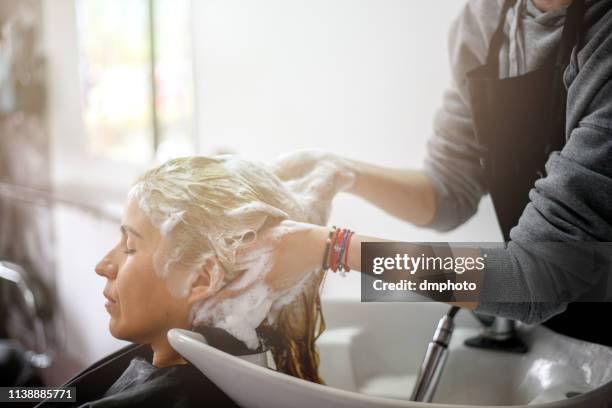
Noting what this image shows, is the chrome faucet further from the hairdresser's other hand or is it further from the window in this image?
the window

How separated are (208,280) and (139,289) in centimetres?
11

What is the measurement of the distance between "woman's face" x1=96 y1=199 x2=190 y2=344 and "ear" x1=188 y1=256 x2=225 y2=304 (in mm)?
23

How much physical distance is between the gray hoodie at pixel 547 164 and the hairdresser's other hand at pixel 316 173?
0.44ft

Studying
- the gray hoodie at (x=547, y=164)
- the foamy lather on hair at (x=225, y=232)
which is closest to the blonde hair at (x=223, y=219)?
the foamy lather on hair at (x=225, y=232)

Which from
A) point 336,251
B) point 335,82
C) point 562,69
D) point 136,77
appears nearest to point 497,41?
point 562,69

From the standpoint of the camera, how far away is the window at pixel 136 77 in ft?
3.50

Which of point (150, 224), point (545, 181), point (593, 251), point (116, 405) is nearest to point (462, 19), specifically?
point (545, 181)

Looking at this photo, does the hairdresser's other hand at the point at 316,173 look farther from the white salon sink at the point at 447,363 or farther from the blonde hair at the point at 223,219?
the white salon sink at the point at 447,363

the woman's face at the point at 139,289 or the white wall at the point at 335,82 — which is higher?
the white wall at the point at 335,82

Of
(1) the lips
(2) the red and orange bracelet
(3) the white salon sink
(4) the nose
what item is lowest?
(3) the white salon sink

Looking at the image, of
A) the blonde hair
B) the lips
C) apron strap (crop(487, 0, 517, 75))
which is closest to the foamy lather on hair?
the blonde hair

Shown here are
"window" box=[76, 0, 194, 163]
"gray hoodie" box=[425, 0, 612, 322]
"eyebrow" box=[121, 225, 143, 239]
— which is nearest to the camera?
"gray hoodie" box=[425, 0, 612, 322]

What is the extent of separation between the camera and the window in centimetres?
107

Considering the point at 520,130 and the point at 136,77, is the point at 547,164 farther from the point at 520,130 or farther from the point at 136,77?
the point at 136,77
